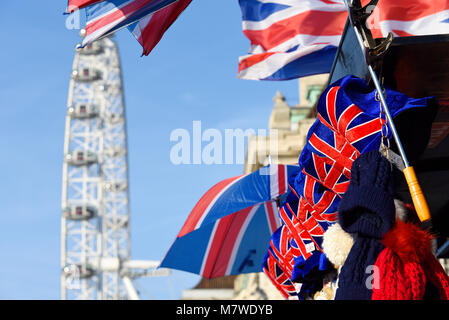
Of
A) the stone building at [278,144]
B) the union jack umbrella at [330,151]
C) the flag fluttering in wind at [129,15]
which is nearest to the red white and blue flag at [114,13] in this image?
the flag fluttering in wind at [129,15]

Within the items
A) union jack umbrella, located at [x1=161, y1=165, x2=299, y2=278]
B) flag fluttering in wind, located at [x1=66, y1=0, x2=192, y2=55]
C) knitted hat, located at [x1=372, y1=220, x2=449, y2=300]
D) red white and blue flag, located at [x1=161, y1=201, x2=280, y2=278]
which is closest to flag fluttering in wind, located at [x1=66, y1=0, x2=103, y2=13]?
flag fluttering in wind, located at [x1=66, y1=0, x2=192, y2=55]

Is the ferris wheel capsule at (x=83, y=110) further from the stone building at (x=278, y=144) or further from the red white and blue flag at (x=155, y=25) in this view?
the red white and blue flag at (x=155, y=25)

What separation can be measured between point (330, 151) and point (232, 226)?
4.08 metres

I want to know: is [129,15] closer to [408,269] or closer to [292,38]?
[292,38]

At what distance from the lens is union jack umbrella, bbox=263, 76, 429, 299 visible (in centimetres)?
436

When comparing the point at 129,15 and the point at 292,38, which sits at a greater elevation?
the point at 292,38

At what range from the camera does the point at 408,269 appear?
3.44m

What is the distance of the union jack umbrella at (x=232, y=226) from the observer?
8.07 m

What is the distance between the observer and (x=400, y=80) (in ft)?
14.6

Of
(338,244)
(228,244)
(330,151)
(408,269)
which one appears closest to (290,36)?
(228,244)

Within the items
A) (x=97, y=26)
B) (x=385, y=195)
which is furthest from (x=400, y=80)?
(x=97, y=26)

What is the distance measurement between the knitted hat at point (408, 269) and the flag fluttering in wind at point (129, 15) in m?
2.92
